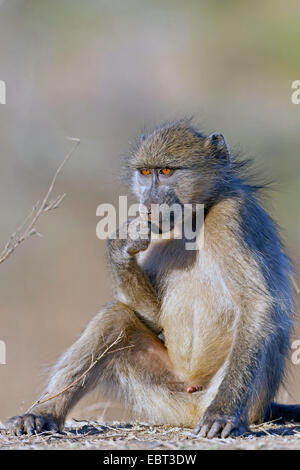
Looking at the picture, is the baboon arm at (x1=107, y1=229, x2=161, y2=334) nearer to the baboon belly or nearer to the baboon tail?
the baboon belly

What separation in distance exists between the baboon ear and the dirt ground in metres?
1.74

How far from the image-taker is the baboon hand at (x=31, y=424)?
4.86 metres

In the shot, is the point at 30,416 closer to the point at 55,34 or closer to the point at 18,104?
the point at 18,104

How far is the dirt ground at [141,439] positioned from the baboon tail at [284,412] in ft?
0.50

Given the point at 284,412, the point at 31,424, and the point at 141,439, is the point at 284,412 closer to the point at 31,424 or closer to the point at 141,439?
the point at 141,439

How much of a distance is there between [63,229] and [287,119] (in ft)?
17.9

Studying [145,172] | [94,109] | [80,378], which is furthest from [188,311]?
[94,109]

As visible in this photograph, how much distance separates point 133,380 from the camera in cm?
533

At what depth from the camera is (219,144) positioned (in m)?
5.68

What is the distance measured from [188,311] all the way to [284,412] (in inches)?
34.5

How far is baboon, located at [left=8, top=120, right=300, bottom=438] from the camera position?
16.3 ft

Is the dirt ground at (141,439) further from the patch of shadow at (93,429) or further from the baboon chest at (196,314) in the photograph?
the baboon chest at (196,314)

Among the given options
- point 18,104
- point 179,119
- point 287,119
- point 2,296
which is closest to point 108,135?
point 18,104

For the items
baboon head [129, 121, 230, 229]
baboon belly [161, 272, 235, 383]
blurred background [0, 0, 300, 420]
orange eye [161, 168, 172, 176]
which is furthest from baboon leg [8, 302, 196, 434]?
blurred background [0, 0, 300, 420]
